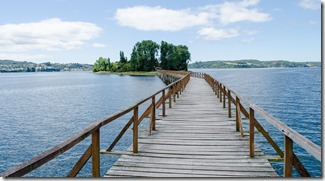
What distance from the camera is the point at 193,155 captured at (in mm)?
6125

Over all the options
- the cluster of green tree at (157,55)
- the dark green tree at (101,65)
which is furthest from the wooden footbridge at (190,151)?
the dark green tree at (101,65)

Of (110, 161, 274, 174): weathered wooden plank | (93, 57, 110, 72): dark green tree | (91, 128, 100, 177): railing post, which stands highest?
(93, 57, 110, 72): dark green tree

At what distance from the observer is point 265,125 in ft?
66.1

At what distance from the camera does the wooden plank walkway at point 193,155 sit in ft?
16.9

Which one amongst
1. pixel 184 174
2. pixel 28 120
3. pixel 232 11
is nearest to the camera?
pixel 184 174

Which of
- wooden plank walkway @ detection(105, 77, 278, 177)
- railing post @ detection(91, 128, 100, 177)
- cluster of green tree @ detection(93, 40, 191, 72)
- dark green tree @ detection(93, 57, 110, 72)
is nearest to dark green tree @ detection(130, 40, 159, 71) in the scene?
cluster of green tree @ detection(93, 40, 191, 72)

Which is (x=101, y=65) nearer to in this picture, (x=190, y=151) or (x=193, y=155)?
(x=190, y=151)

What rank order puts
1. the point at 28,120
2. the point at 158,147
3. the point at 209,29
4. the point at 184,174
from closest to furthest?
the point at 184,174 → the point at 158,147 → the point at 28,120 → the point at 209,29

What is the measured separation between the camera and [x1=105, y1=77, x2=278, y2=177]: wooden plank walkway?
5.15 m

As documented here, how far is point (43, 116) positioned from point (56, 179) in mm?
25496

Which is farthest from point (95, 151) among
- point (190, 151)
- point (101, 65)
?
point (101, 65)

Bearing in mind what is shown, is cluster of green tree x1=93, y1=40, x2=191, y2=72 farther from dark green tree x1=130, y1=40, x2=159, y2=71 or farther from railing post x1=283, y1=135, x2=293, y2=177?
railing post x1=283, y1=135, x2=293, y2=177

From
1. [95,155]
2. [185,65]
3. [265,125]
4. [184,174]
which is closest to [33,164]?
[95,155]

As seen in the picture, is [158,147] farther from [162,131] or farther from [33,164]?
[33,164]
